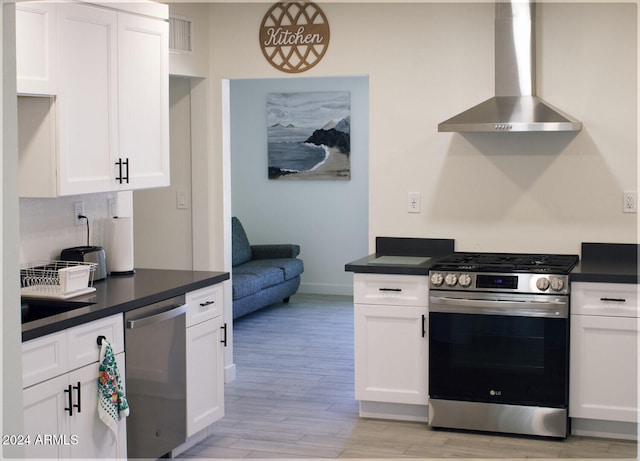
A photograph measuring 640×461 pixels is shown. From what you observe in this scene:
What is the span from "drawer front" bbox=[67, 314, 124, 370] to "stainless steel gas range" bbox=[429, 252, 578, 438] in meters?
1.70

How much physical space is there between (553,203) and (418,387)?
1273mm

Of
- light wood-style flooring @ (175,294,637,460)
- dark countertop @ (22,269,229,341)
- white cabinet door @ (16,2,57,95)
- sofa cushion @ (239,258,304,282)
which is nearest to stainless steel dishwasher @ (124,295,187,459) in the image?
dark countertop @ (22,269,229,341)

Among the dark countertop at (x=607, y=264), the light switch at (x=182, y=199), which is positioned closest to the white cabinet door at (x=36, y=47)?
the light switch at (x=182, y=199)

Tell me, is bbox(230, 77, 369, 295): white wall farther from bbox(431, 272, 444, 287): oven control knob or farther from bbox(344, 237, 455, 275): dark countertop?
bbox(431, 272, 444, 287): oven control knob

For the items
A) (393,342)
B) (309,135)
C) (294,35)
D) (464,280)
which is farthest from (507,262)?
(309,135)

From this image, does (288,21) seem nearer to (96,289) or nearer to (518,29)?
(518,29)

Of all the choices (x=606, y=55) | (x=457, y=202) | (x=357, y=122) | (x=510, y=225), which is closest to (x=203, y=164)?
(x=457, y=202)

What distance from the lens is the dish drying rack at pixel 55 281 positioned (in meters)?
3.50

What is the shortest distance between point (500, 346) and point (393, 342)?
57 cm

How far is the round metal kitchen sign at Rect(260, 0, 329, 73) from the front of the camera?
16.7 feet

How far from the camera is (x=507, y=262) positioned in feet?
14.6

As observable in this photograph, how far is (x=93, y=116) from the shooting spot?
3695 millimetres

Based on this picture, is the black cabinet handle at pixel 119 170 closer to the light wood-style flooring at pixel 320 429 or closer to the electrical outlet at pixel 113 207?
the electrical outlet at pixel 113 207

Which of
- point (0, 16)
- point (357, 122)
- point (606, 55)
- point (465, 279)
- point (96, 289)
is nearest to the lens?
point (0, 16)
